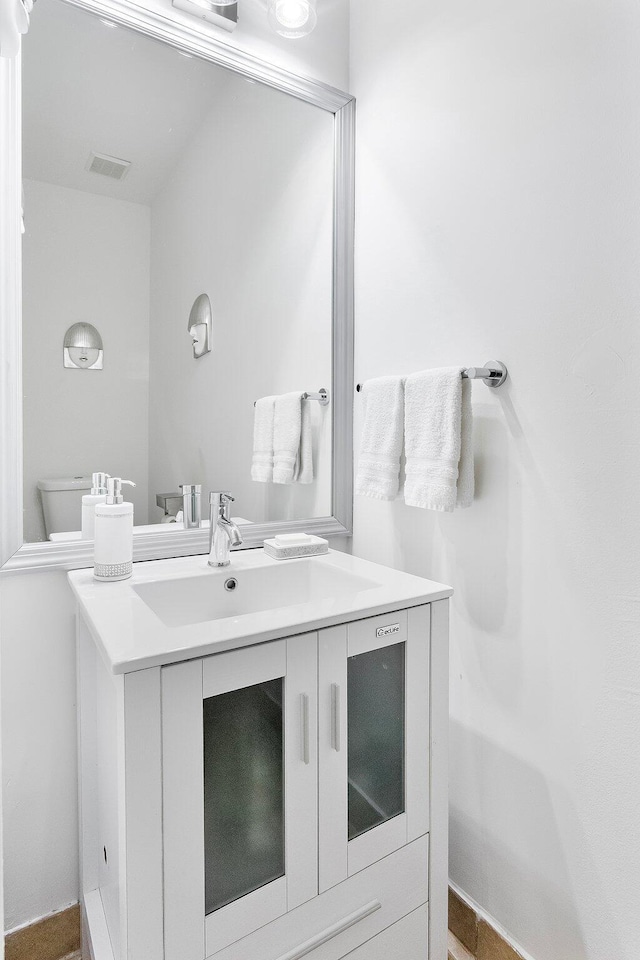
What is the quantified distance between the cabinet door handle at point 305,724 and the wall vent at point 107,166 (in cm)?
117

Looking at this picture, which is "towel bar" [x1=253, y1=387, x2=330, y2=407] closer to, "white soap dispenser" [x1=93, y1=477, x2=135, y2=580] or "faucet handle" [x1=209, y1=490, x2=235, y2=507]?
"faucet handle" [x1=209, y1=490, x2=235, y2=507]

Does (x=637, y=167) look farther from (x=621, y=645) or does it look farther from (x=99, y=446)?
(x=99, y=446)

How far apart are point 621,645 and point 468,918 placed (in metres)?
0.74

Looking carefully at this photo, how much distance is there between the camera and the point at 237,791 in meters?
0.81

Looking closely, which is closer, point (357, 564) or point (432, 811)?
point (432, 811)

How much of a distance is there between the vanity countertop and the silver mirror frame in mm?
64

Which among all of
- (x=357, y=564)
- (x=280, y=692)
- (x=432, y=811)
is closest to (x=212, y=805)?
(x=280, y=692)

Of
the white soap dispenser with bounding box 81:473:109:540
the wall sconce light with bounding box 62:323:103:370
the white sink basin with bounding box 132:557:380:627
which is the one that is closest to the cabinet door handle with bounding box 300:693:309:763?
the white sink basin with bounding box 132:557:380:627

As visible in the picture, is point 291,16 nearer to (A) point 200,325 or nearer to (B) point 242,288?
(B) point 242,288

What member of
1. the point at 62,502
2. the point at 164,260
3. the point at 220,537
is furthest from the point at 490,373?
the point at 62,502

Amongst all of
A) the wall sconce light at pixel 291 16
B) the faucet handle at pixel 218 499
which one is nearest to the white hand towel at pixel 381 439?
the faucet handle at pixel 218 499

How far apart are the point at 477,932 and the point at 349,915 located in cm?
43

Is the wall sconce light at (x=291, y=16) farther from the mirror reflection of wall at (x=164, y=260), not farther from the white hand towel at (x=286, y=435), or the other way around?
the white hand towel at (x=286, y=435)

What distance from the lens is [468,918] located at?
3.74 feet
